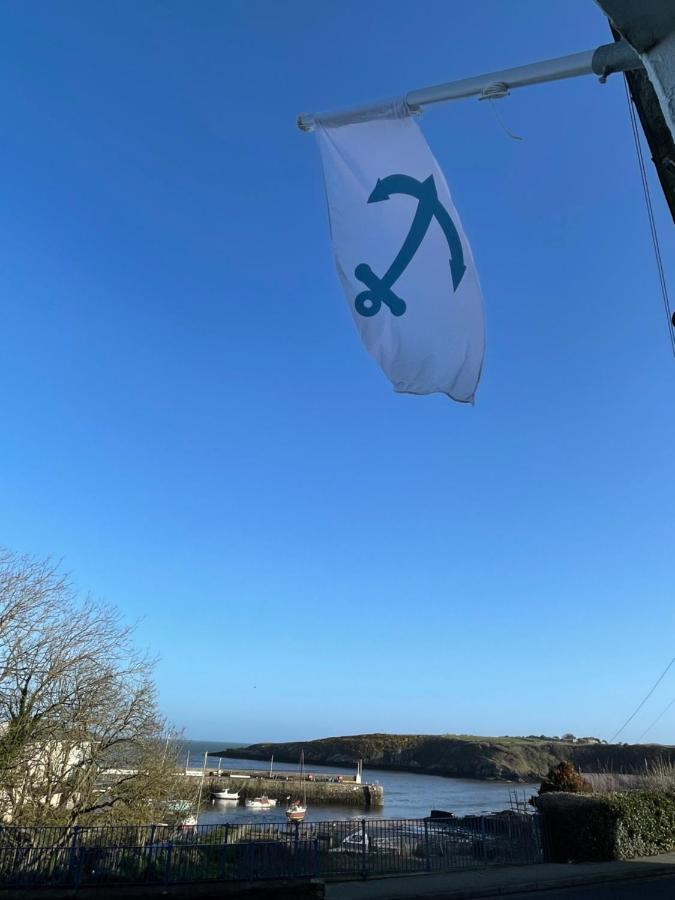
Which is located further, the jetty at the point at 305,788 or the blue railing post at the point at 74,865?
the jetty at the point at 305,788

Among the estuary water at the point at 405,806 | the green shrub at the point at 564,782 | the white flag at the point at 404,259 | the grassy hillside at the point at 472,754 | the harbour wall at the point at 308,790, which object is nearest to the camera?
the white flag at the point at 404,259

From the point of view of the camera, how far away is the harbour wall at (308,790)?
279 feet

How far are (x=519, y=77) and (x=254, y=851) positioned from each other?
1626cm

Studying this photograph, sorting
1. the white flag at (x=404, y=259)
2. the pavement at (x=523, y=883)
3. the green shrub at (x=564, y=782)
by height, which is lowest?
the pavement at (x=523, y=883)

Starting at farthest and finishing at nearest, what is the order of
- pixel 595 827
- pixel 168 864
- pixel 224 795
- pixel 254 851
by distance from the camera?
pixel 224 795, pixel 595 827, pixel 254 851, pixel 168 864

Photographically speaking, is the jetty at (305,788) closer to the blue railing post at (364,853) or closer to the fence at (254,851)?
the fence at (254,851)

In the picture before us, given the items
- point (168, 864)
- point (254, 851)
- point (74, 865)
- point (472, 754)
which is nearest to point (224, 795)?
point (254, 851)

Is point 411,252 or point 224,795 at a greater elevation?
point 411,252

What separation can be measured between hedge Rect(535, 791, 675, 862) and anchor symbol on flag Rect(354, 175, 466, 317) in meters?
19.7

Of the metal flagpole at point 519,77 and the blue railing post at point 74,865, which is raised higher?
the metal flagpole at point 519,77

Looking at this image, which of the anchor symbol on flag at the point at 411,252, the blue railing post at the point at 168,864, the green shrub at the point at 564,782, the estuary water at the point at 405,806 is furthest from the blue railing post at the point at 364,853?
the estuary water at the point at 405,806

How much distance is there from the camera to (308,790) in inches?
3617

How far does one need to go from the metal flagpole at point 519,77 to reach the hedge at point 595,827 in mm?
20999

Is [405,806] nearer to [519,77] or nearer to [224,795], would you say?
[224,795]
